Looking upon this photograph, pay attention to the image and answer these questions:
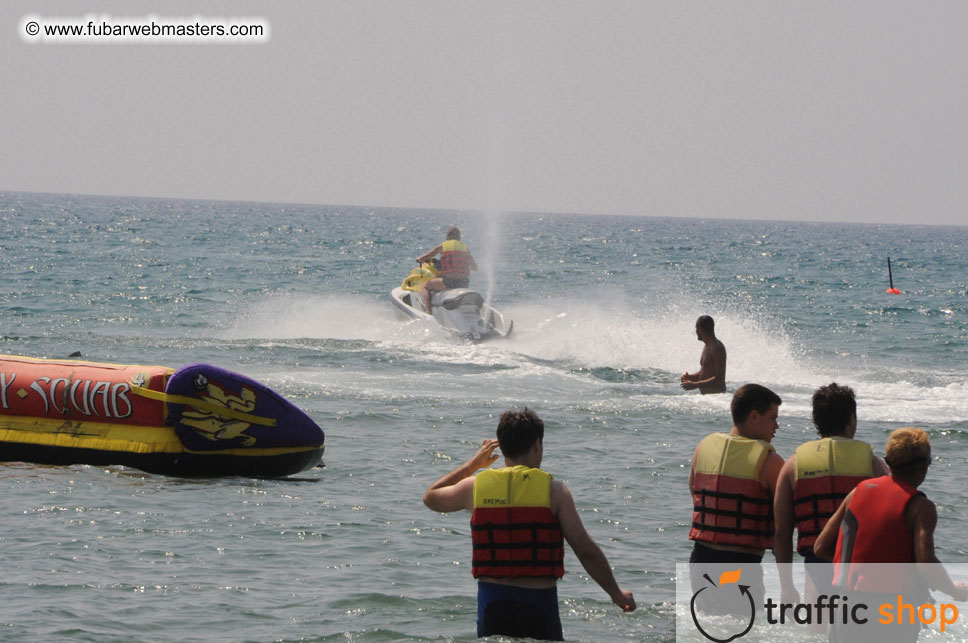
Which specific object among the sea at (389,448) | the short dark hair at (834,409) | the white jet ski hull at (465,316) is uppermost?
the white jet ski hull at (465,316)

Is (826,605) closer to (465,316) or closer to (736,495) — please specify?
(736,495)

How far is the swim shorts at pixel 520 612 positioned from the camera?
15.7 feet

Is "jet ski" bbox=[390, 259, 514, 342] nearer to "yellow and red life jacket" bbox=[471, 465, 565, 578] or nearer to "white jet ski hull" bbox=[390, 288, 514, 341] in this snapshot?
"white jet ski hull" bbox=[390, 288, 514, 341]

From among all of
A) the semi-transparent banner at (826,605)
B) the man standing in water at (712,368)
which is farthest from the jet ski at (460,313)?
the semi-transparent banner at (826,605)

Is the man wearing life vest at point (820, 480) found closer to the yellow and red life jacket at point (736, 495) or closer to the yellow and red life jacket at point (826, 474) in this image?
the yellow and red life jacket at point (826, 474)

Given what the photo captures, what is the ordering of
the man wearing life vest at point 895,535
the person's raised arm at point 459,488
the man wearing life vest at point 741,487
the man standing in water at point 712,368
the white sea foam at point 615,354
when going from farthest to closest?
the white sea foam at point 615,354
the man standing in water at point 712,368
the man wearing life vest at point 741,487
the person's raised arm at point 459,488
the man wearing life vest at point 895,535

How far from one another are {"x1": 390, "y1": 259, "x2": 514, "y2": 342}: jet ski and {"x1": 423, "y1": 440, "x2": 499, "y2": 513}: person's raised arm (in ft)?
48.9

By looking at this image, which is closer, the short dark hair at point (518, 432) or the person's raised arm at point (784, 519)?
the short dark hair at point (518, 432)

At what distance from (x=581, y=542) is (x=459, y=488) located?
580 millimetres

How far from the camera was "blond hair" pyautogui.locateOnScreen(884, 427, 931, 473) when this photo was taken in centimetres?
429

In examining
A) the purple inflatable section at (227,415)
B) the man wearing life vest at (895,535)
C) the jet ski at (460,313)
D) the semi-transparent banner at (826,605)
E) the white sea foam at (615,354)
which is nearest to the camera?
the man wearing life vest at (895,535)

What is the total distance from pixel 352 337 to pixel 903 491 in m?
18.2

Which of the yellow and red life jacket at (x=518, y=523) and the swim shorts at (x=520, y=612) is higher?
the yellow and red life jacket at (x=518, y=523)

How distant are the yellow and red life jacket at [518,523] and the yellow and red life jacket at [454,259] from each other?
50.9 ft
